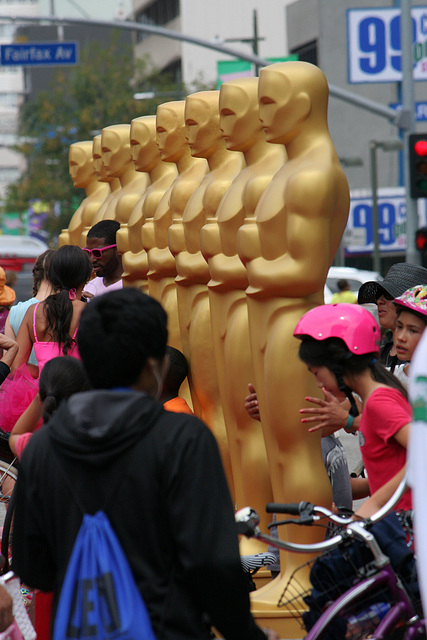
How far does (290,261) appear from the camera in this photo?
477 centimetres

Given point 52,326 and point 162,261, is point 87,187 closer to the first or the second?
point 162,261

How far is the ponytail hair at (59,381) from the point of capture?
404 cm

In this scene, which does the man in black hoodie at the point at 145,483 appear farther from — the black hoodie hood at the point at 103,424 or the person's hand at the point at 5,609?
the person's hand at the point at 5,609

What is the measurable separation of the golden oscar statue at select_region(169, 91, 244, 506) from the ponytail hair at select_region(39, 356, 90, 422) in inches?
82.1

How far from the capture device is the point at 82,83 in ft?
113

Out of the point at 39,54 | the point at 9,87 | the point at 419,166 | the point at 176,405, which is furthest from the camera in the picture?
the point at 9,87

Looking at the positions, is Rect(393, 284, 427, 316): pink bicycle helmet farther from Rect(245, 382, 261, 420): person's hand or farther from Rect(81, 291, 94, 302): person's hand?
Rect(81, 291, 94, 302): person's hand

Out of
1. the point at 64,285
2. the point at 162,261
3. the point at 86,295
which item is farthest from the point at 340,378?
the point at 86,295

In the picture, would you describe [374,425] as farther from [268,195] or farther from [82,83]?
[82,83]

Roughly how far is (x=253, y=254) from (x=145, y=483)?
257cm

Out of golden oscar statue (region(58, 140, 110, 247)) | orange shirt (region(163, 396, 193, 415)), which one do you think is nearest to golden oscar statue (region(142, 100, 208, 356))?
orange shirt (region(163, 396, 193, 415))

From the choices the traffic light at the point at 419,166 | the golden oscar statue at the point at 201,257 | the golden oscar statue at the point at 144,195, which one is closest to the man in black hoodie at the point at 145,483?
the golden oscar statue at the point at 201,257

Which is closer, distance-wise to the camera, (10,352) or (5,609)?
(5,609)

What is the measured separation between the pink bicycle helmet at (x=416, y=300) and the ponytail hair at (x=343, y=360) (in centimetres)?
67
